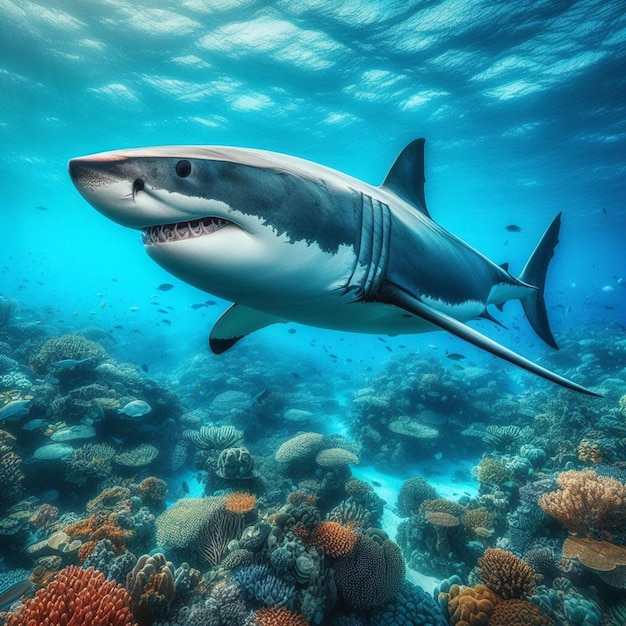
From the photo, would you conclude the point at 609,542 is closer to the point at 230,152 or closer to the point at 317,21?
the point at 230,152

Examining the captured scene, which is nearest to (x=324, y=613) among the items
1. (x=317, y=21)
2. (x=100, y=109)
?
(x=317, y=21)

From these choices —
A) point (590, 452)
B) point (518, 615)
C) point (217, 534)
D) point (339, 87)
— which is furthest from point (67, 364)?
point (339, 87)

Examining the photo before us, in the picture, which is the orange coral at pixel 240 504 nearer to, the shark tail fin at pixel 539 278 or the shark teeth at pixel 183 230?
the shark teeth at pixel 183 230

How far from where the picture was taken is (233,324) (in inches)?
148

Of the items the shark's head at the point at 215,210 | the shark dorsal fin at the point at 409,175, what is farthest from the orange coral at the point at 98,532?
the shark dorsal fin at the point at 409,175

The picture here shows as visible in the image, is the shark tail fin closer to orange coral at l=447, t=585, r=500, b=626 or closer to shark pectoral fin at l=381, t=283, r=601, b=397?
orange coral at l=447, t=585, r=500, b=626

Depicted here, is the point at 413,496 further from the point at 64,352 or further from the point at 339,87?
the point at 339,87

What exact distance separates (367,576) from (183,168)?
15.3ft

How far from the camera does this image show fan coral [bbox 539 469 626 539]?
4.95 m

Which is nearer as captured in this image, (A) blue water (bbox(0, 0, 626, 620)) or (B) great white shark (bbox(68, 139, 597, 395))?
(B) great white shark (bbox(68, 139, 597, 395))

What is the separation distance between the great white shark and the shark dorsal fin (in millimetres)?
1015

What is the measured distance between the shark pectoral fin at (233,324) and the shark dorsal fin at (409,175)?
196 centimetres

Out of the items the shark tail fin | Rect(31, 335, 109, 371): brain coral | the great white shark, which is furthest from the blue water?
the great white shark

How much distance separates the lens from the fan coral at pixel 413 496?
8.14 meters
